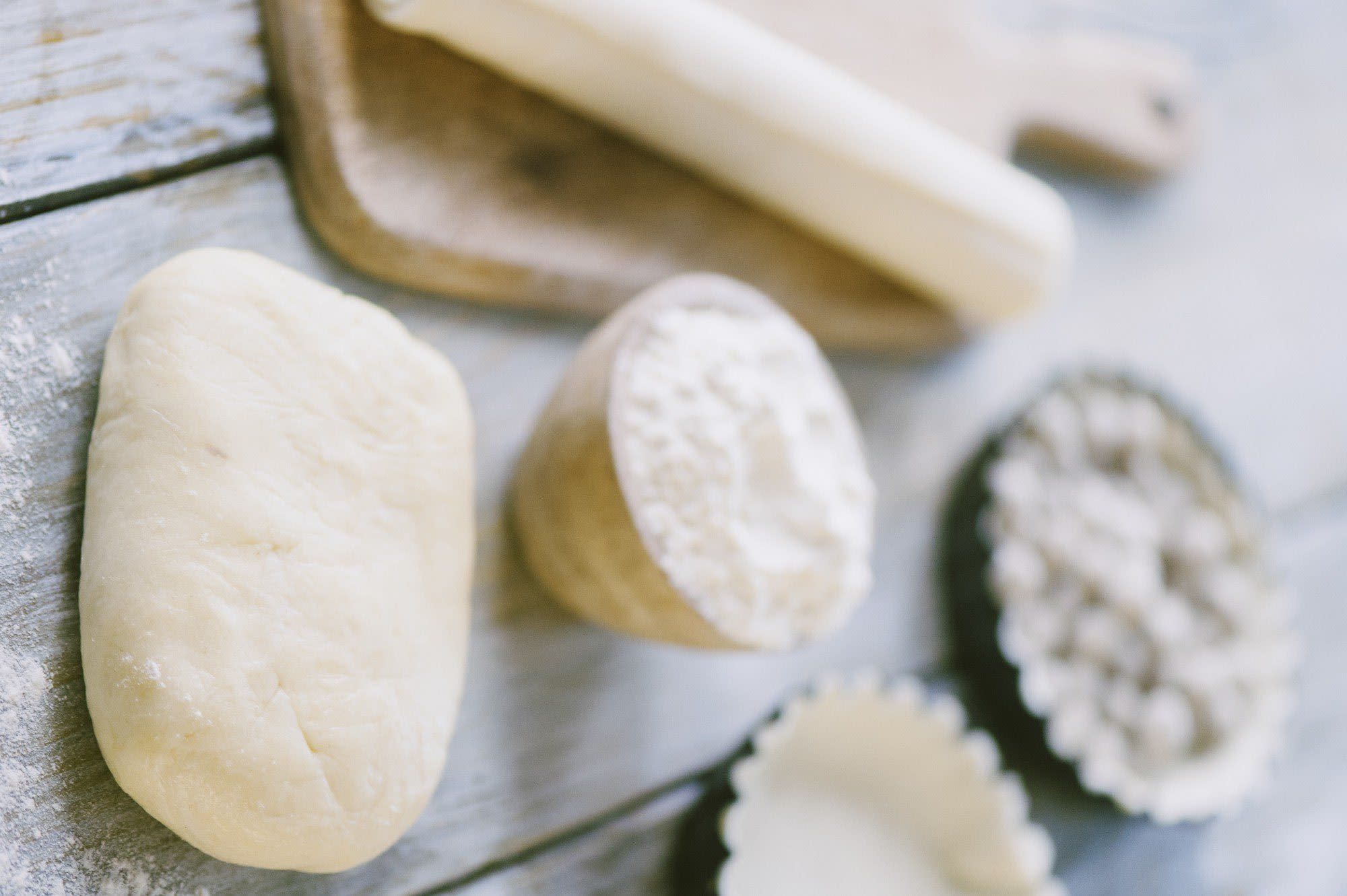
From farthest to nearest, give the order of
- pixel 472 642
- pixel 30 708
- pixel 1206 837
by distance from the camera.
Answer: pixel 1206 837, pixel 472 642, pixel 30 708

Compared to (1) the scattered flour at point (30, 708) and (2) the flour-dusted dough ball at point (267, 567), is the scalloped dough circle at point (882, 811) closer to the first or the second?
(2) the flour-dusted dough ball at point (267, 567)

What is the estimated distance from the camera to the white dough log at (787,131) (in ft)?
1.98

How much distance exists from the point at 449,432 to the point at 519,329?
15cm

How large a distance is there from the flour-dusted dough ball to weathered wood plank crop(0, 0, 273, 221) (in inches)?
4.2

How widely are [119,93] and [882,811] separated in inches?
27.2

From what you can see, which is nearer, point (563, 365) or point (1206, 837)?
point (563, 365)

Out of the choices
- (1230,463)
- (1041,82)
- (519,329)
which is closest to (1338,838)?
(1230,463)

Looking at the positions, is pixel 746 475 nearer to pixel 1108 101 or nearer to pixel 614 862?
pixel 614 862

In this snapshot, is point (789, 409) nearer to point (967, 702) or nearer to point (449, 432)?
point (449, 432)

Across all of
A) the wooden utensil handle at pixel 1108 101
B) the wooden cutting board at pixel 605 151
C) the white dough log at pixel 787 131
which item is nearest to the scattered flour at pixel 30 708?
the wooden cutting board at pixel 605 151

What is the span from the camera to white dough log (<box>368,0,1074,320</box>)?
1.98 ft

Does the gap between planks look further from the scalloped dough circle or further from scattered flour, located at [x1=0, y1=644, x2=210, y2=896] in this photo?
the scalloped dough circle

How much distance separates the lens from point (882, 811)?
71cm

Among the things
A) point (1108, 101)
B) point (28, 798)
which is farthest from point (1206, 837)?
point (28, 798)
